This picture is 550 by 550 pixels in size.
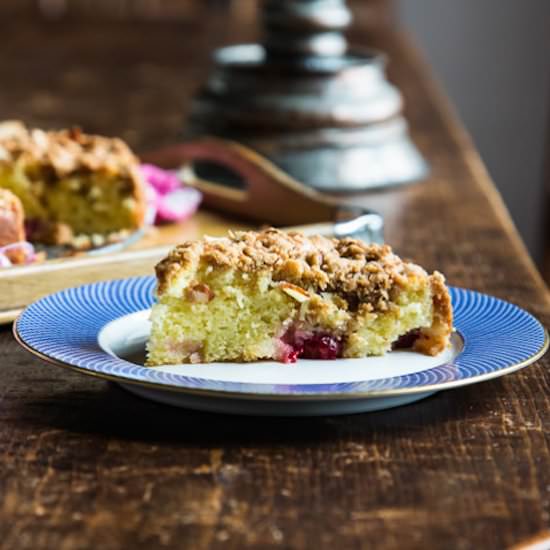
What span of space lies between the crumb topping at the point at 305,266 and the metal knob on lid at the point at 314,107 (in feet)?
3.23

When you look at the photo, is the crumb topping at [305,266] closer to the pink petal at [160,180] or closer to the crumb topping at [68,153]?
the crumb topping at [68,153]

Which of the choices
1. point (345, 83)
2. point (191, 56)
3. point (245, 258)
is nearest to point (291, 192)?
point (345, 83)

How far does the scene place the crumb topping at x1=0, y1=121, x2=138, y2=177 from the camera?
179 centimetres

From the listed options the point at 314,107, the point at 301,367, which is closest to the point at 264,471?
the point at 301,367

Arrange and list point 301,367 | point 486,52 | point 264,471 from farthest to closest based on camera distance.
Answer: point 486,52
point 301,367
point 264,471

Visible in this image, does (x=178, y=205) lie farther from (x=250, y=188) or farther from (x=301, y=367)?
(x=301, y=367)

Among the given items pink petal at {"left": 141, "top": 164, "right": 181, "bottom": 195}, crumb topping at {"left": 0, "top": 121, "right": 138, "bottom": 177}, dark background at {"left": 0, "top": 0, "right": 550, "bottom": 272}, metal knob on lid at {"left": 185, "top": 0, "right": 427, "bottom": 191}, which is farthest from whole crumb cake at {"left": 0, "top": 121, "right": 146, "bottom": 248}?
dark background at {"left": 0, "top": 0, "right": 550, "bottom": 272}

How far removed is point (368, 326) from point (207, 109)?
1214 millimetres

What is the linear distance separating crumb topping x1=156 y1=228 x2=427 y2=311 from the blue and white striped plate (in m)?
0.06

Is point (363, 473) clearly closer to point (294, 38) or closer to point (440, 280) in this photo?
point (440, 280)

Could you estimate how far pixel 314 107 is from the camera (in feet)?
7.16

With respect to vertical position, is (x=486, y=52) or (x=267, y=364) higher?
(x=267, y=364)

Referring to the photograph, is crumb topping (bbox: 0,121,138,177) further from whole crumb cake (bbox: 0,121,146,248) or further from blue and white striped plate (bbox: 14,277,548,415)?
blue and white striped plate (bbox: 14,277,548,415)

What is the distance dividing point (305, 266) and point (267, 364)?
9 cm
